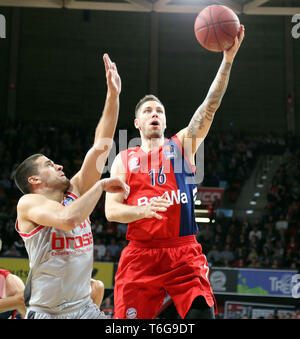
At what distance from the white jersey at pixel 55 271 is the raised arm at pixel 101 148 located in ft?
1.88

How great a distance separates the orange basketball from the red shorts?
185 centimetres

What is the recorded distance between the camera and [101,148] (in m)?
4.21

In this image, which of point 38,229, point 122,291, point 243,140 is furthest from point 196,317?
point 243,140

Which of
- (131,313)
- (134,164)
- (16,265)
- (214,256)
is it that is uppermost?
(134,164)

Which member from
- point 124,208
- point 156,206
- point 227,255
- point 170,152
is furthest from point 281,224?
point 156,206

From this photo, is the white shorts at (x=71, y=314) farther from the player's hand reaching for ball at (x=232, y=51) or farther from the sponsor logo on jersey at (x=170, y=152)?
the player's hand reaching for ball at (x=232, y=51)

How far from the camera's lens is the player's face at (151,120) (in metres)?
4.70

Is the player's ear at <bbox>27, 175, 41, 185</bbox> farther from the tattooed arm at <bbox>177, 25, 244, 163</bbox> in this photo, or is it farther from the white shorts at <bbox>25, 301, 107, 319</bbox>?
the tattooed arm at <bbox>177, 25, 244, 163</bbox>

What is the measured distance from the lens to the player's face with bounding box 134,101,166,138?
470 cm

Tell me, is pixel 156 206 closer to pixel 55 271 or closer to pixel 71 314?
pixel 55 271

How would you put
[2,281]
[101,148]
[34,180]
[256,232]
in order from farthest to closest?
[256,232] → [2,281] → [101,148] → [34,180]

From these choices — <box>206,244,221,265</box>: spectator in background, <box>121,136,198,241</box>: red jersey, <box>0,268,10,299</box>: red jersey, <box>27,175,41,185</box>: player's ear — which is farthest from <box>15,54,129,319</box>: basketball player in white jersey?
<box>206,244,221,265</box>: spectator in background

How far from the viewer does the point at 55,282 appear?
3.63 metres

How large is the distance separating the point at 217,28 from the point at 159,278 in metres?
2.38
